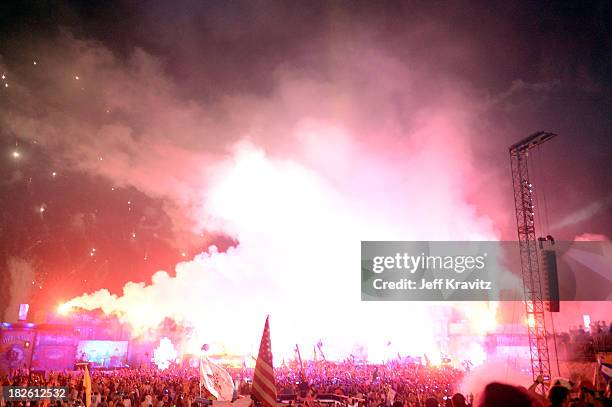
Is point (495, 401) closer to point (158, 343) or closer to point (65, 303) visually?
point (158, 343)

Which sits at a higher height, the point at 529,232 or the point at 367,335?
the point at 529,232

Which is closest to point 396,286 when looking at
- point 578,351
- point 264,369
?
point 578,351

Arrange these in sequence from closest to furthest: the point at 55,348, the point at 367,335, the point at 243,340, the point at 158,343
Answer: the point at 55,348, the point at 243,340, the point at 158,343, the point at 367,335

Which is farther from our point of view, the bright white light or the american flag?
the bright white light

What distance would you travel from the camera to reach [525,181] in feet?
103

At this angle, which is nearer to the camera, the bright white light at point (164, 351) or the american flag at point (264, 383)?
the american flag at point (264, 383)

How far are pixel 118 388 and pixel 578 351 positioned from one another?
33.3m

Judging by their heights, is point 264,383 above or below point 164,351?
above

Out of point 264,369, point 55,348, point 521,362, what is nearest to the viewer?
point 264,369

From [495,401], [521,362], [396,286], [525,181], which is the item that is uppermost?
[525,181]

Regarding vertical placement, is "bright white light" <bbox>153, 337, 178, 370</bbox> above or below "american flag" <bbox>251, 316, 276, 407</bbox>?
below

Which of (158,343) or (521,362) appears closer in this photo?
(521,362)

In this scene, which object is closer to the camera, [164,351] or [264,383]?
[264,383]

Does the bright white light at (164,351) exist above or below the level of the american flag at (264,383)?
below
